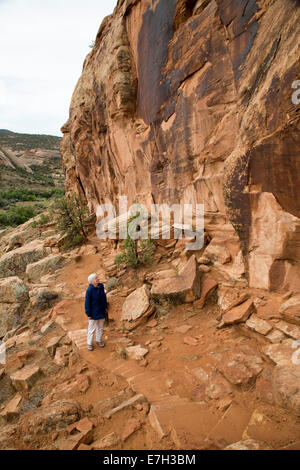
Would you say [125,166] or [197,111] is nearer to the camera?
[197,111]

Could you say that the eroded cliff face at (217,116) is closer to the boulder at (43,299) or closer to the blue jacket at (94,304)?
the blue jacket at (94,304)

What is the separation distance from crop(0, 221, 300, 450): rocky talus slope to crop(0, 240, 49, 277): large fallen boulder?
4.45 metres

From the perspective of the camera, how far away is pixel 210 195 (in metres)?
6.07

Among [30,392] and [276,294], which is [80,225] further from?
[276,294]

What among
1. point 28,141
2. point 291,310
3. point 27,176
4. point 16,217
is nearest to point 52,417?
point 291,310

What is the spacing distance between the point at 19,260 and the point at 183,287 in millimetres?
9259

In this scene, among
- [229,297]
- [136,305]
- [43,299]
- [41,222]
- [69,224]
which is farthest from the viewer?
[41,222]

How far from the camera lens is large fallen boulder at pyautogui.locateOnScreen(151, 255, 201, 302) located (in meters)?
5.25

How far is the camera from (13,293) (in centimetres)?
768

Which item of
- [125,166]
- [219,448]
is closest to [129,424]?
[219,448]

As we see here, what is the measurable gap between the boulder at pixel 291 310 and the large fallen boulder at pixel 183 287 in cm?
180

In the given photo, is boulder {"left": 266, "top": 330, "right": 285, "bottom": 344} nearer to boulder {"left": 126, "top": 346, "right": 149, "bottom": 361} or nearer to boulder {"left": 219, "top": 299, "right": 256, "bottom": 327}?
boulder {"left": 219, "top": 299, "right": 256, "bottom": 327}

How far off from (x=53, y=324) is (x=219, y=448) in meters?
4.68

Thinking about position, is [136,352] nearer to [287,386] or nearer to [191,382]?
[191,382]
